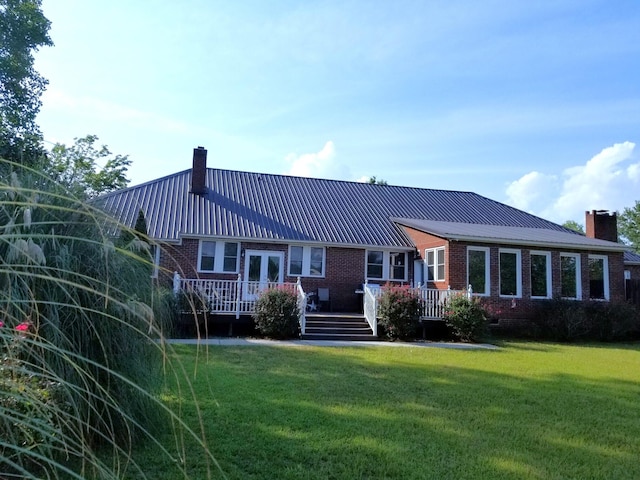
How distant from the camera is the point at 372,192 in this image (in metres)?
25.5

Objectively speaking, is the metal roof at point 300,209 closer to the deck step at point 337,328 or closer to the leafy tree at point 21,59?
the deck step at point 337,328

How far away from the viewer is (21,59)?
23.0 metres

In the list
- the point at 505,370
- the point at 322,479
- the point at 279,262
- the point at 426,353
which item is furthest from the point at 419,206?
the point at 322,479

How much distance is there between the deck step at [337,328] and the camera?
14.4m

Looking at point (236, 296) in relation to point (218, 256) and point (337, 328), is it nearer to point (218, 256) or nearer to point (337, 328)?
point (218, 256)

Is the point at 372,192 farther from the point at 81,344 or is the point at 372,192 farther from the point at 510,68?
the point at 81,344

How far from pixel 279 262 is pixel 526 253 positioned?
9.55 meters

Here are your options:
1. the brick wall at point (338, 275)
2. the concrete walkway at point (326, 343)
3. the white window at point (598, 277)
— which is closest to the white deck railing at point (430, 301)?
the concrete walkway at point (326, 343)

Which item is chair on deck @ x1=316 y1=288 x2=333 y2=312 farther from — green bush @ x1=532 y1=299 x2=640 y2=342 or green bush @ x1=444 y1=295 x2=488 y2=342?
green bush @ x1=532 y1=299 x2=640 y2=342

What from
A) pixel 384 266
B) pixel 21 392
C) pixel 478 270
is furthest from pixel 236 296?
pixel 21 392

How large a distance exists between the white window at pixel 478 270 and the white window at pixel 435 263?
100 cm

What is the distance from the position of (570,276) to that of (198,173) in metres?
16.2

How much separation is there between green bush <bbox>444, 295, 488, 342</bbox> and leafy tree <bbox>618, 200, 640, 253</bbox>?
50398mm

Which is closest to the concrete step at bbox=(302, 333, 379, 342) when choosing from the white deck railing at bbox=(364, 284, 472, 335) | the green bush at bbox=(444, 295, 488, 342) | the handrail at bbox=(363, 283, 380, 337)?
the handrail at bbox=(363, 283, 380, 337)
